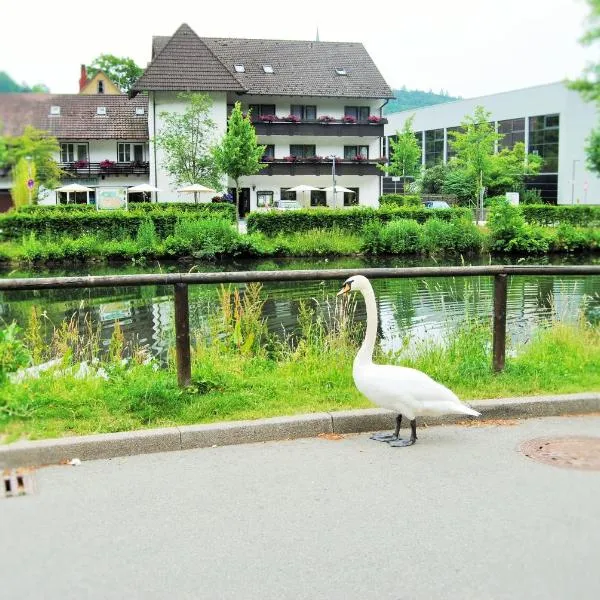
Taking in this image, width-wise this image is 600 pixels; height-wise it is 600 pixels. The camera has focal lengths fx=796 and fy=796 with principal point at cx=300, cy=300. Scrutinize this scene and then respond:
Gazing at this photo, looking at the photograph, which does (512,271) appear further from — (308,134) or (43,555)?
(308,134)

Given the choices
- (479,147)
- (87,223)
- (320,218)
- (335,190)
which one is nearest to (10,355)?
(87,223)

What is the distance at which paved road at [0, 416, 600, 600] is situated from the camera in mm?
3459

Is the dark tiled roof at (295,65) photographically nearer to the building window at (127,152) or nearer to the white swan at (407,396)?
the building window at (127,152)

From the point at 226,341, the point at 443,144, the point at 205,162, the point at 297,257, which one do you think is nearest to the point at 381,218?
the point at 297,257

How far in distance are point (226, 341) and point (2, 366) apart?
251cm

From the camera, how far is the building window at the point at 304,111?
5875 cm

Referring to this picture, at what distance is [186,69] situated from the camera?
5422 centimetres

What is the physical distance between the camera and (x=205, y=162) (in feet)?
164

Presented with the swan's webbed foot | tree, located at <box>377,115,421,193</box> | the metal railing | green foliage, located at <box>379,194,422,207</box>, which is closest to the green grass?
the metal railing

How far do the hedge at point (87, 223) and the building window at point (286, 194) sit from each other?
20.7 meters

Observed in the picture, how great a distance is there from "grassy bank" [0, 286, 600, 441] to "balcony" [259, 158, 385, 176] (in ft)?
158

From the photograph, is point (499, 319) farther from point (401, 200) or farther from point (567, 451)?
point (401, 200)

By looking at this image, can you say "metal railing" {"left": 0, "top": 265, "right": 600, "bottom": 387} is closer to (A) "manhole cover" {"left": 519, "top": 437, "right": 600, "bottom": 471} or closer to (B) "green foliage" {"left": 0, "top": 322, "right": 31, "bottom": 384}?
(B) "green foliage" {"left": 0, "top": 322, "right": 31, "bottom": 384}

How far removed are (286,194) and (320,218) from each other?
19.8 m
